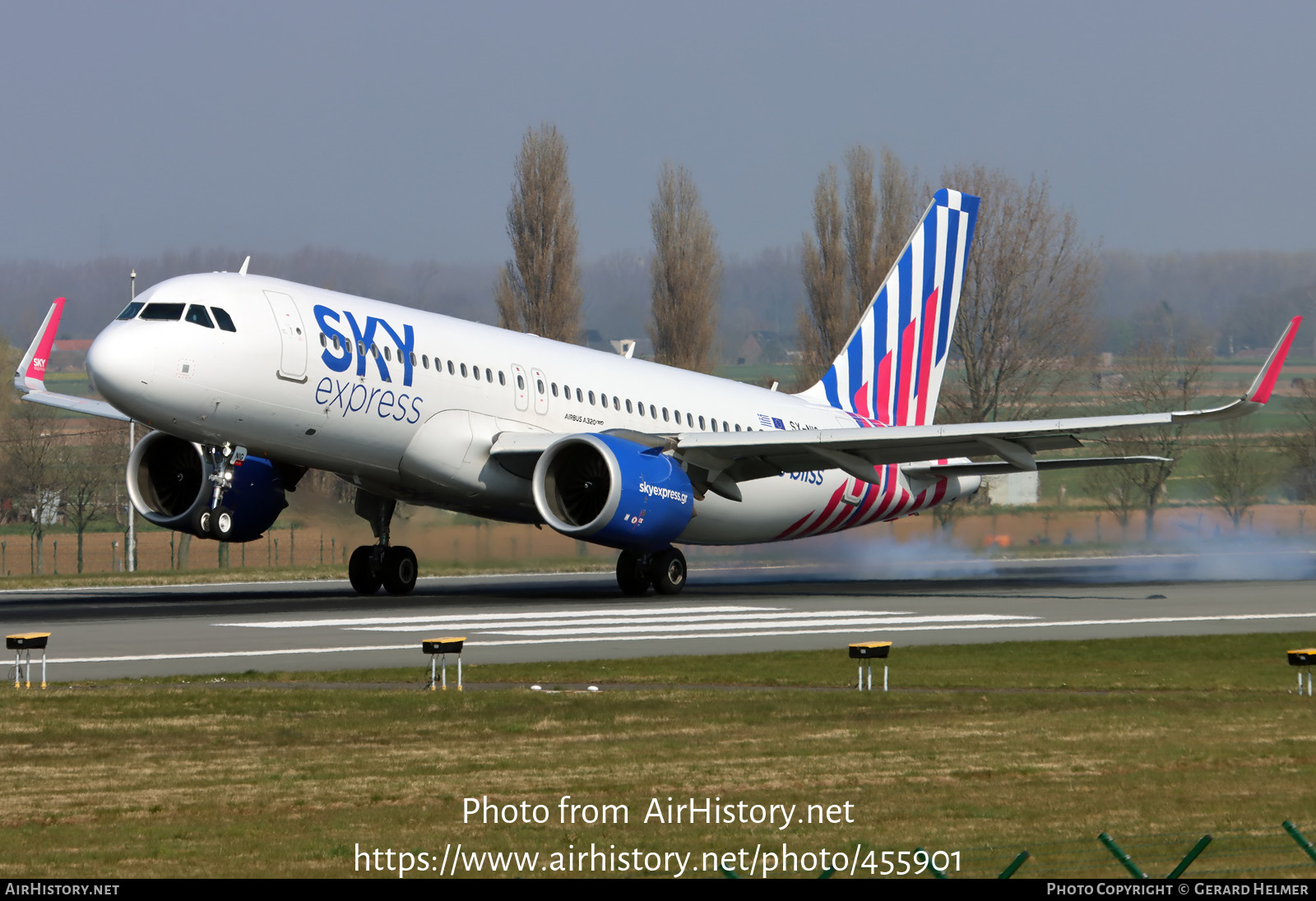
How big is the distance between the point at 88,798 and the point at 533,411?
1968cm

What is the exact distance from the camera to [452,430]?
93.4ft

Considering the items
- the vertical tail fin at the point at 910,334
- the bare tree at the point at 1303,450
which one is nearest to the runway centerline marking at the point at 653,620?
the vertical tail fin at the point at 910,334

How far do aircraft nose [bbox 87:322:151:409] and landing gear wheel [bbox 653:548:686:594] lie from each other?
35.0 ft

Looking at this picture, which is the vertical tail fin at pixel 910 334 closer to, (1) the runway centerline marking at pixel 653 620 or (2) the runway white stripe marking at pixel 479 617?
(2) the runway white stripe marking at pixel 479 617

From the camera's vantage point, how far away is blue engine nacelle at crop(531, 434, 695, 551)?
28.0 meters

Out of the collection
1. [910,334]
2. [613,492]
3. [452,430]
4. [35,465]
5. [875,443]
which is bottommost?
[613,492]

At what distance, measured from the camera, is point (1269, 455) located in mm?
66812

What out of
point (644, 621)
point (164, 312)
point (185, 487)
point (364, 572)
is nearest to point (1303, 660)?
A: point (644, 621)

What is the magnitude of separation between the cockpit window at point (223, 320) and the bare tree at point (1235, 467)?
1707 inches

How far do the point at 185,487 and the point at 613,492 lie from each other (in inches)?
316

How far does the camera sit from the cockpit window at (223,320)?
85.0 ft

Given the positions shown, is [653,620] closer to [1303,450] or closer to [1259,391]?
[1259,391]
